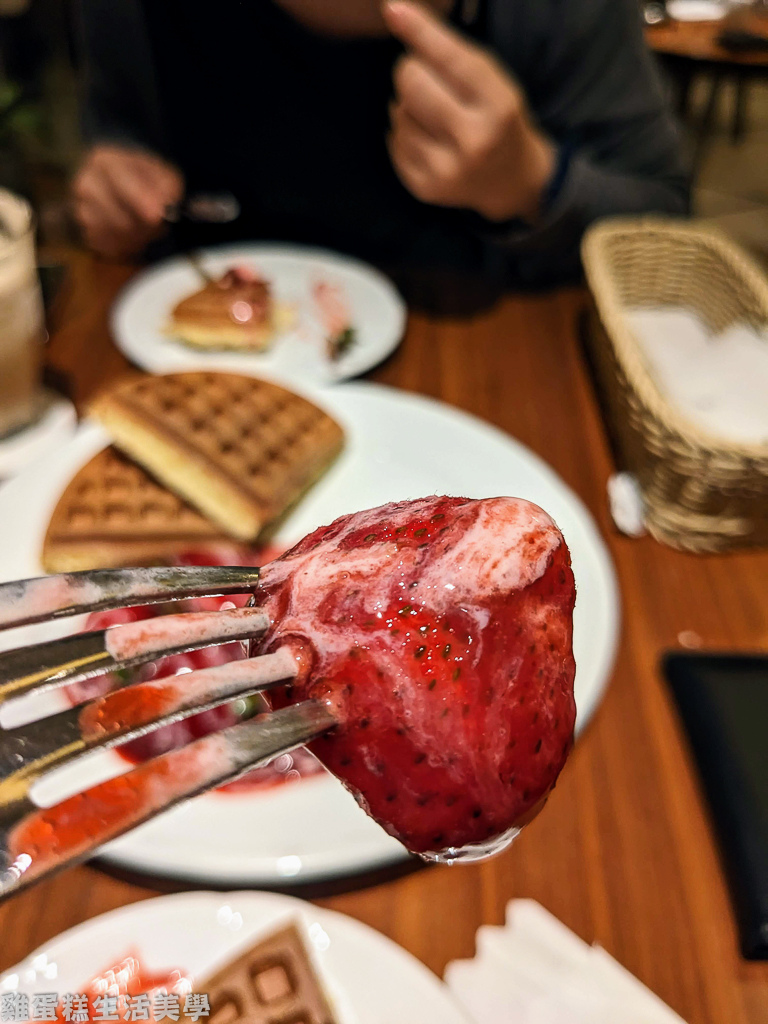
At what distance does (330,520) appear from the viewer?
515 mm

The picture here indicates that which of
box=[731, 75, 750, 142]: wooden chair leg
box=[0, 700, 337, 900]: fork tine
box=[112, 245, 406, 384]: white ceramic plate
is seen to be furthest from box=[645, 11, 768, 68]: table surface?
box=[0, 700, 337, 900]: fork tine

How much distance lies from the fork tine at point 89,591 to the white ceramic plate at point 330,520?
21 centimetres

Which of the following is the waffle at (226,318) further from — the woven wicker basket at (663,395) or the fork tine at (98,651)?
the fork tine at (98,651)

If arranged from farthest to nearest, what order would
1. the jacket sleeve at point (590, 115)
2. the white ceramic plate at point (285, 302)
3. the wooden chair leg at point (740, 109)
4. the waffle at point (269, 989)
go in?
the wooden chair leg at point (740, 109), the white ceramic plate at point (285, 302), the jacket sleeve at point (590, 115), the waffle at point (269, 989)

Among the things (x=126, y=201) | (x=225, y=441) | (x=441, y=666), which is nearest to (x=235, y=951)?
(x=441, y=666)

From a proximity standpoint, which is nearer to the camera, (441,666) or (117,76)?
(441,666)

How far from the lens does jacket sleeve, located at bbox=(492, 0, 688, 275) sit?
2.99 ft

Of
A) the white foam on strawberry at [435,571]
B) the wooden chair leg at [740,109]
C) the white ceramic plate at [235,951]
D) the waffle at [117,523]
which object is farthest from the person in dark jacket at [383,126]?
the white ceramic plate at [235,951]

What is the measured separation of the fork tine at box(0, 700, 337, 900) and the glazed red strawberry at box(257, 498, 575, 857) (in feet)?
0.13

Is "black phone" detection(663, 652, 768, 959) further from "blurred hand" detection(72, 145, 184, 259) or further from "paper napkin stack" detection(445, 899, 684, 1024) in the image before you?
"blurred hand" detection(72, 145, 184, 259)

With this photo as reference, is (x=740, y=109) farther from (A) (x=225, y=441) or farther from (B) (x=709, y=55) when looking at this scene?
(A) (x=225, y=441)

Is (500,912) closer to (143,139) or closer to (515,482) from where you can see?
(515,482)

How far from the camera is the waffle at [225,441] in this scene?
0.81m

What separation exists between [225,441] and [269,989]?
583 millimetres
